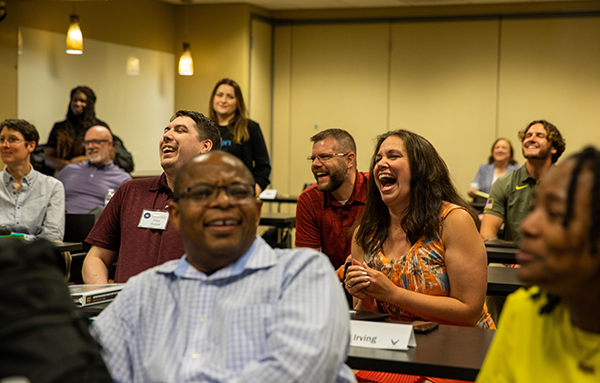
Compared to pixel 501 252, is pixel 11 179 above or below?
above

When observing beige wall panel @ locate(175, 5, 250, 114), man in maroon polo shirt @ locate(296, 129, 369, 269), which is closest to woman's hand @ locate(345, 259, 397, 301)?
man in maroon polo shirt @ locate(296, 129, 369, 269)

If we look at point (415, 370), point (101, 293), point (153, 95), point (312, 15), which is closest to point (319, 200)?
point (101, 293)

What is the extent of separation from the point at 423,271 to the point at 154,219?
3.61ft

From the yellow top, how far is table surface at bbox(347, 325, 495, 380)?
0.32m

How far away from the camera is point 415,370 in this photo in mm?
1622

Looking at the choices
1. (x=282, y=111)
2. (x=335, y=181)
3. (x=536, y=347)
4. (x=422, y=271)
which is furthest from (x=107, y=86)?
(x=536, y=347)

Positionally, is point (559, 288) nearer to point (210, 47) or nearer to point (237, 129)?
point (237, 129)

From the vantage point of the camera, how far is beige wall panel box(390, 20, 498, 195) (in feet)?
28.5

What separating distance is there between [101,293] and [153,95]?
690 cm

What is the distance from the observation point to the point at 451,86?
8.82m

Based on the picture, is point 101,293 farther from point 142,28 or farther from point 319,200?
point 142,28

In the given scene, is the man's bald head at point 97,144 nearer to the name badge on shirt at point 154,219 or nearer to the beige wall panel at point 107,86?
the beige wall panel at point 107,86

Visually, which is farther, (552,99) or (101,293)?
(552,99)

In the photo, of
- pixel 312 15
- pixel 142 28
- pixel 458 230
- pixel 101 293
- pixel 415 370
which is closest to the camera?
pixel 415 370
